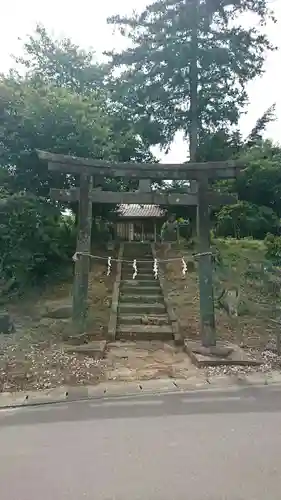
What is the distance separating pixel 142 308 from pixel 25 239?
3.21 metres

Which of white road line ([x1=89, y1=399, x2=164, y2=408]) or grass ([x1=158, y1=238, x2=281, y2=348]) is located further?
grass ([x1=158, y1=238, x2=281, y2=348])

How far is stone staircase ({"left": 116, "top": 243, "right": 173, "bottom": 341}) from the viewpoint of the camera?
806cm

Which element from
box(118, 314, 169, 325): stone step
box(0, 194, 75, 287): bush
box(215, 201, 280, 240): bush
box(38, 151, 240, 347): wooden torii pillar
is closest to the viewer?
box(38, 151, 240, 347): wooden torii pillar

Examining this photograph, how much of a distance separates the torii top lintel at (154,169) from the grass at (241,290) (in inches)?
68.5

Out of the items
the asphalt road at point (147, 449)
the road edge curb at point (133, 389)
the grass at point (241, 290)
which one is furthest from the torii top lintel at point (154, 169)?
the asphalt road at point (147, 449)

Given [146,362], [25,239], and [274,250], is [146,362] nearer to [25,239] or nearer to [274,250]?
[25,239]

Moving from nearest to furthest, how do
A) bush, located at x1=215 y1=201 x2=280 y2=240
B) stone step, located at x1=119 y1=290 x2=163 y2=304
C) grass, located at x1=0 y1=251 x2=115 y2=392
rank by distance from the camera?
1. grass, located at x1=0 y1=251 x2=115 y2=392
2. stone step, located at x1=119 y1=290 x2=163 y2=304
3. bush, located at x1=215 y1=201 x2=280 y2=240

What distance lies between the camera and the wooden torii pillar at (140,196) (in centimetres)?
750

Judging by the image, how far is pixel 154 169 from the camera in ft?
25.5

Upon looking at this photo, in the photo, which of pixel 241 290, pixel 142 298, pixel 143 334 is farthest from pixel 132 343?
pixel 241 290

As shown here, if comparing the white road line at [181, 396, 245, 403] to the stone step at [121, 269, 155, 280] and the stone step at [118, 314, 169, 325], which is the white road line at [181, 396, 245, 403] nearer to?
the stone step at [118, 314, 169, 325]

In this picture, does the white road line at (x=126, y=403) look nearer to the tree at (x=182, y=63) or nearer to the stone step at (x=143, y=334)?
the stone step at (x=143, y=334)

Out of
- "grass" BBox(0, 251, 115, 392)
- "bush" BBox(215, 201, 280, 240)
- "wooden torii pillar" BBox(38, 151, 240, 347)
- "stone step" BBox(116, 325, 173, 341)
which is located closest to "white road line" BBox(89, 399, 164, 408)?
"grass" BBox(0, 251, 115, 392)

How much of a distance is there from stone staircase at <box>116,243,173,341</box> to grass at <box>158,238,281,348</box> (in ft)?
1.12
